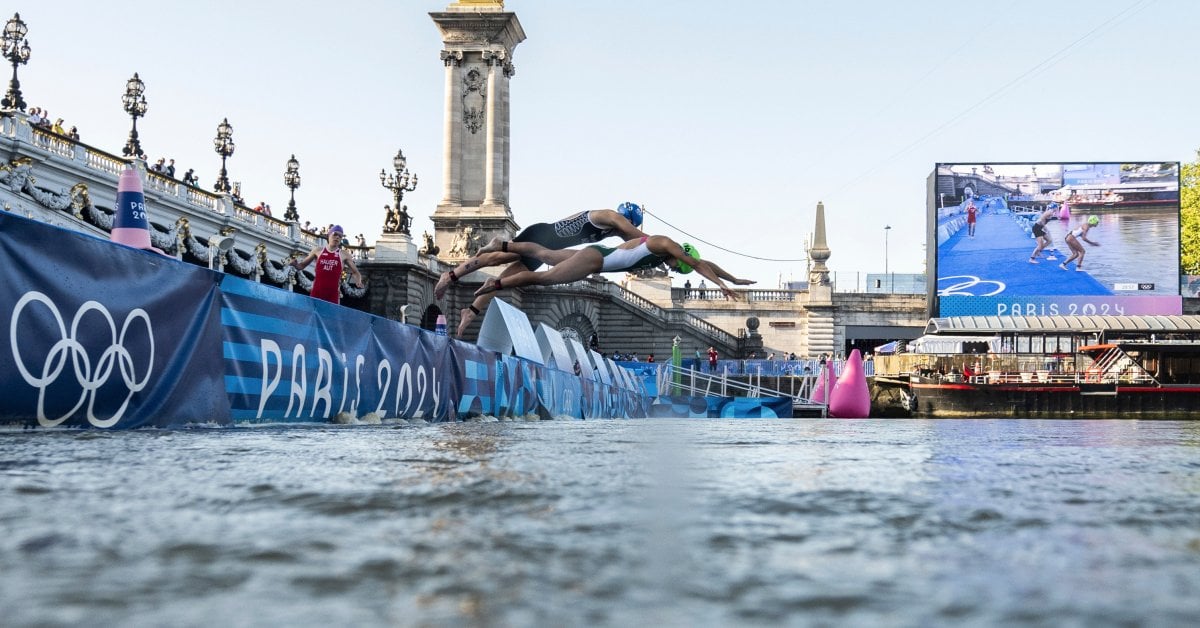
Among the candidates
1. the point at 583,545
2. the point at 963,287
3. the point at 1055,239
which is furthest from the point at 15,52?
the point at 1055,239

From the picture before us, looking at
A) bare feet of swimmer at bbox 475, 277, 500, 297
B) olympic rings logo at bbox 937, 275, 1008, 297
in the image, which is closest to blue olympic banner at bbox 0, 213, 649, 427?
bare feet of swimmer at bbox 475, 277, 500, 297

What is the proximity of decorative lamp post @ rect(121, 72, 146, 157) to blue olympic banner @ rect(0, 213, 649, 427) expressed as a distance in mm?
25105

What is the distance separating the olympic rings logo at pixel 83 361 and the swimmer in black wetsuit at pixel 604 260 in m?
5.92

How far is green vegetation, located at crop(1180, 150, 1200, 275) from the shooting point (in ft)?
204

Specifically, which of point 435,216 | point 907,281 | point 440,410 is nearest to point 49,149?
point 440,410

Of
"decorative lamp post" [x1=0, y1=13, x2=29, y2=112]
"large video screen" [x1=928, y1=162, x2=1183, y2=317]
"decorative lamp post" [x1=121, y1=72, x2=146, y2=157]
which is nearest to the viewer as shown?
"decorative lamp post" [x1=0, y1=13, x2=29, y2=112]

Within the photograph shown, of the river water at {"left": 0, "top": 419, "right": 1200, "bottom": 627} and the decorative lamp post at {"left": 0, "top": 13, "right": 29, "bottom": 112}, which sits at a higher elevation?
the decorative lamp post at {"left": 0, "top": 13, "right": 29, "bottom": 112}

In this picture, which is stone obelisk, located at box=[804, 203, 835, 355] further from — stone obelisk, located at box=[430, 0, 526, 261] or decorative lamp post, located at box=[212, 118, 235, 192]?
decorative lamp post, located at box=[212, 118, 235, 192]

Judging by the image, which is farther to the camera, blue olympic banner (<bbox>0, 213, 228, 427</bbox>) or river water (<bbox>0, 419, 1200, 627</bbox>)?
blue olympic banner (<bbox>0, 213, 228, 427</bbox>)

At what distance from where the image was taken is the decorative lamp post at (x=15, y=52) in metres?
27.9

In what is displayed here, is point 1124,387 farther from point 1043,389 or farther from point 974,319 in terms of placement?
point 974,319

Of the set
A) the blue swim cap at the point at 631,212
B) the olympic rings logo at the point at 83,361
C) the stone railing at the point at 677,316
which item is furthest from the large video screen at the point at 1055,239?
the olympic rings logo at the point at 83,361

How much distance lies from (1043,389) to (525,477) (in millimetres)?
43073

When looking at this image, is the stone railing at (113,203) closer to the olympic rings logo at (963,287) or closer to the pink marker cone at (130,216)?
the pink marker cone at (130,216)
